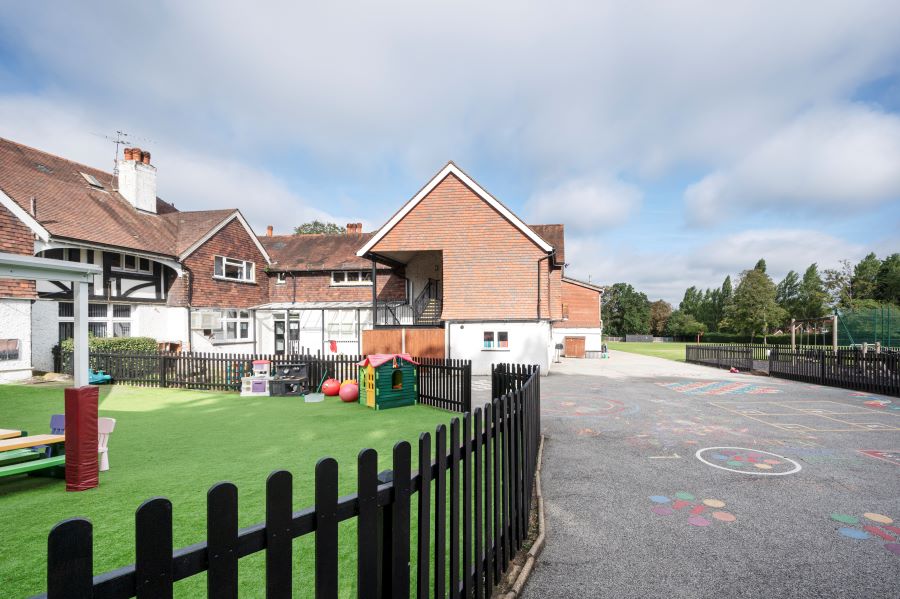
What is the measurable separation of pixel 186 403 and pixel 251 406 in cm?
222

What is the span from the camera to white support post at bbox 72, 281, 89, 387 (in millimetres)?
6324

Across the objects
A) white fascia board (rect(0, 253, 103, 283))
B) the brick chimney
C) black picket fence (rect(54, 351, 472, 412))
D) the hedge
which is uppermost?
the brick chimney

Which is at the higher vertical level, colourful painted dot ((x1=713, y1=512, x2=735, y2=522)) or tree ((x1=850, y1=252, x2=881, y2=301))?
tree ((x1=850, y1=252, x2=881, y2=301))

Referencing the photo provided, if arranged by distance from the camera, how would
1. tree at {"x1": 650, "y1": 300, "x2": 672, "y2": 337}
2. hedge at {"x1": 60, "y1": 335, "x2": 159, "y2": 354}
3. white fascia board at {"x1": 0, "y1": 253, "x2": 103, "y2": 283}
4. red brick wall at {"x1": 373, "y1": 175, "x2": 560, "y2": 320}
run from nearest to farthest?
white fascia board at {"x1": 0, "y1": 253, "x2": 103, "y2": 283} → hedge at {"x1": 60, "y1": 335, "x2": 159, "y2": 354} → red brick wall at {"x1": 373, "y1": 175, "x2": 560, "y2": 320} → tree at {"x1": 650, "y1": 300, "x2": 672, "y2": 337}

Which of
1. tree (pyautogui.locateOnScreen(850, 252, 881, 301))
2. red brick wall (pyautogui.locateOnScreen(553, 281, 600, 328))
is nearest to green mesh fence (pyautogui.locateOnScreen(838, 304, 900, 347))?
red brick wall (pyautogui.locateOnScreen(553, 281, 600, 328))

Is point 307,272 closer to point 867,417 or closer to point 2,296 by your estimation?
point 2,296

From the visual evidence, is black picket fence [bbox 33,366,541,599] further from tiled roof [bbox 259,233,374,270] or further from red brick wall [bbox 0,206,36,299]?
tiled roof [bbox 259,233,374,270]

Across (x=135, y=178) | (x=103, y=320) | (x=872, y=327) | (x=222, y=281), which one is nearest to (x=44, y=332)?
(x=103, y=320)

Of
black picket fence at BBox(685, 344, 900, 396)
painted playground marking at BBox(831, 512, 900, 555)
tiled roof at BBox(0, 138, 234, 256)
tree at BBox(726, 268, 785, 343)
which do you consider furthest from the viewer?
tree at BBox(726, 268, 785, 343)

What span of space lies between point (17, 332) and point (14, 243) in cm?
322

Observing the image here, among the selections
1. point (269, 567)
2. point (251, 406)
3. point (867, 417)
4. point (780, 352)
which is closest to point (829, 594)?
point (269, 567)

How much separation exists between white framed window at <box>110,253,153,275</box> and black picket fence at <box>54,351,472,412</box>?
4.82m

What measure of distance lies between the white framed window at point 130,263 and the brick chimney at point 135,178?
492cm

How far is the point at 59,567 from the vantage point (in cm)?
129
